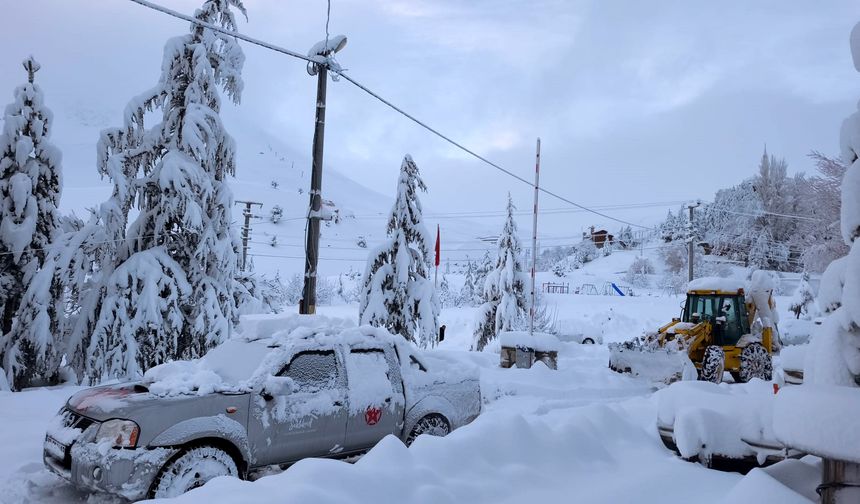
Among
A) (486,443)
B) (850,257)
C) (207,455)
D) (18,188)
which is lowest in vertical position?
(207,455)

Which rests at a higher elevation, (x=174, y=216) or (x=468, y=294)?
(x=174, y=216)

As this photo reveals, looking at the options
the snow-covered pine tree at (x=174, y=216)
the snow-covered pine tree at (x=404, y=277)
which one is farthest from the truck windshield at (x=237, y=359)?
the snow-covered pine tree at (x=404, y=277)

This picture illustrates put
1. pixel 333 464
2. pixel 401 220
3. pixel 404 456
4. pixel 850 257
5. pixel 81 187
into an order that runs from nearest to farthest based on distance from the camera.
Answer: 1. pixel 850 257
2. pixel 333 464
3. pixel 404 456
4. pixel 401 220
5. pixel 81 187

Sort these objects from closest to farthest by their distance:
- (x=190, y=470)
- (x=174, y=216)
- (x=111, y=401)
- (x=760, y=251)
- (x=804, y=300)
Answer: (x=190, y=470) < (x=111, y=401) < (x=174, y=216) < (x=804, y=300) < (x=760, y=251)

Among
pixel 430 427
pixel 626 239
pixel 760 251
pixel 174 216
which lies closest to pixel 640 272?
pixel 760 251

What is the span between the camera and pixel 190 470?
514cm

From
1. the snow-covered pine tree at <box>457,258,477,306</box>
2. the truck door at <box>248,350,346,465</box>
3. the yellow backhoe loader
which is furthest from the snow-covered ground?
the snow-covered pine tree at <box>457,258,477,306</box>

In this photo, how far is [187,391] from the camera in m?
5.49

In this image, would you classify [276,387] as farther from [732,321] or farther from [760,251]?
[760,251]

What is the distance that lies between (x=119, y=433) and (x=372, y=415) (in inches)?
104

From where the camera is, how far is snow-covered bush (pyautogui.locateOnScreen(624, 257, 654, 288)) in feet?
197

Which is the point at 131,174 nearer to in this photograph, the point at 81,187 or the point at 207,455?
the point at 207,455

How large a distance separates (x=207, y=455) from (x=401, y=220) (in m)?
12.2

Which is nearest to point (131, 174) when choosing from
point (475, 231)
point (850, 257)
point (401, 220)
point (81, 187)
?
point (401, 220)
